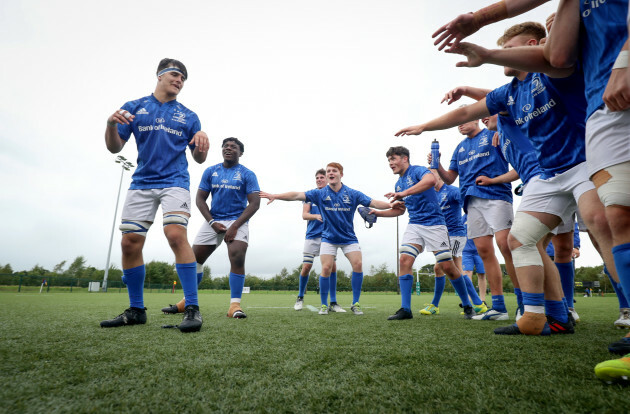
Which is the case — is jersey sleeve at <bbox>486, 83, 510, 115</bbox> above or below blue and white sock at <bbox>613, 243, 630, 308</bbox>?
above

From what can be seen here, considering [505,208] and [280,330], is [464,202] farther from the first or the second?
[280,330]

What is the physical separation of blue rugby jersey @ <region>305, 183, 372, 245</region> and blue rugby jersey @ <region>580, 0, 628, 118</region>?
4.14 meters

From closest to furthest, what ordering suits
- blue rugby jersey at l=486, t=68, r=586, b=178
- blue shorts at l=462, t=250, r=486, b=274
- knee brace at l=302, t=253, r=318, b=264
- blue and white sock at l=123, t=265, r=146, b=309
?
1. blue rugby jersey at l=486, t=68, r=586, b=178
2. blue and white sock at l=123, t=265, r=146, b=309
3. knee brace at l=302, t=253, r=318, b=264
4. blue shorts at l=462, t=250, r=486, b=274

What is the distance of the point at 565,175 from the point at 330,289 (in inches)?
169

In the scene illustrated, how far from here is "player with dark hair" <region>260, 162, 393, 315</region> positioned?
555 cm

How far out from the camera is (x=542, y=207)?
2.53 metres

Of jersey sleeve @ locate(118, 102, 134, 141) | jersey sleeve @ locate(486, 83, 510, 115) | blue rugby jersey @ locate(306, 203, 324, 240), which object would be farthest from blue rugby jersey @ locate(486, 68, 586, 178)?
blue rugby jersey @ locate(306, 203, 324, 240)

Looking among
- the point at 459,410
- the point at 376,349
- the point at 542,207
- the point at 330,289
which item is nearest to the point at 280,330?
the point at 376,349

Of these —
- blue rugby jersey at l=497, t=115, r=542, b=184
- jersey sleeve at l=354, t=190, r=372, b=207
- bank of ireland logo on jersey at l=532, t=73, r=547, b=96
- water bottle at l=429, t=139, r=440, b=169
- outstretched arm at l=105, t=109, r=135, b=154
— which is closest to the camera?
bank of ireland logo on jersey at l=532, t=73, r=547, b=96

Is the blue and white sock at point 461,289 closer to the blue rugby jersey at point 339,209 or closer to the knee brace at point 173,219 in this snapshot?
the blue rugby jersey at point 339,209

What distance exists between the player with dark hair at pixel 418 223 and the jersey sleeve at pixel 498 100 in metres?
1.87

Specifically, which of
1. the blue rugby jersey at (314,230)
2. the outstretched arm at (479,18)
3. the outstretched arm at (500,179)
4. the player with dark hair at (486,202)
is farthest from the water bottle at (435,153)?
the blue rugby jersey at (314,230)

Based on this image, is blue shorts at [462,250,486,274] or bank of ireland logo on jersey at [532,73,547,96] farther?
blue shorts at [462,250,486,274]

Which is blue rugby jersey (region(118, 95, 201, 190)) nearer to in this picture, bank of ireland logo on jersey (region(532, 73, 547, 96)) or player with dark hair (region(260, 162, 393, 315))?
player with dark hair (region(260, 162, 393, 315))
